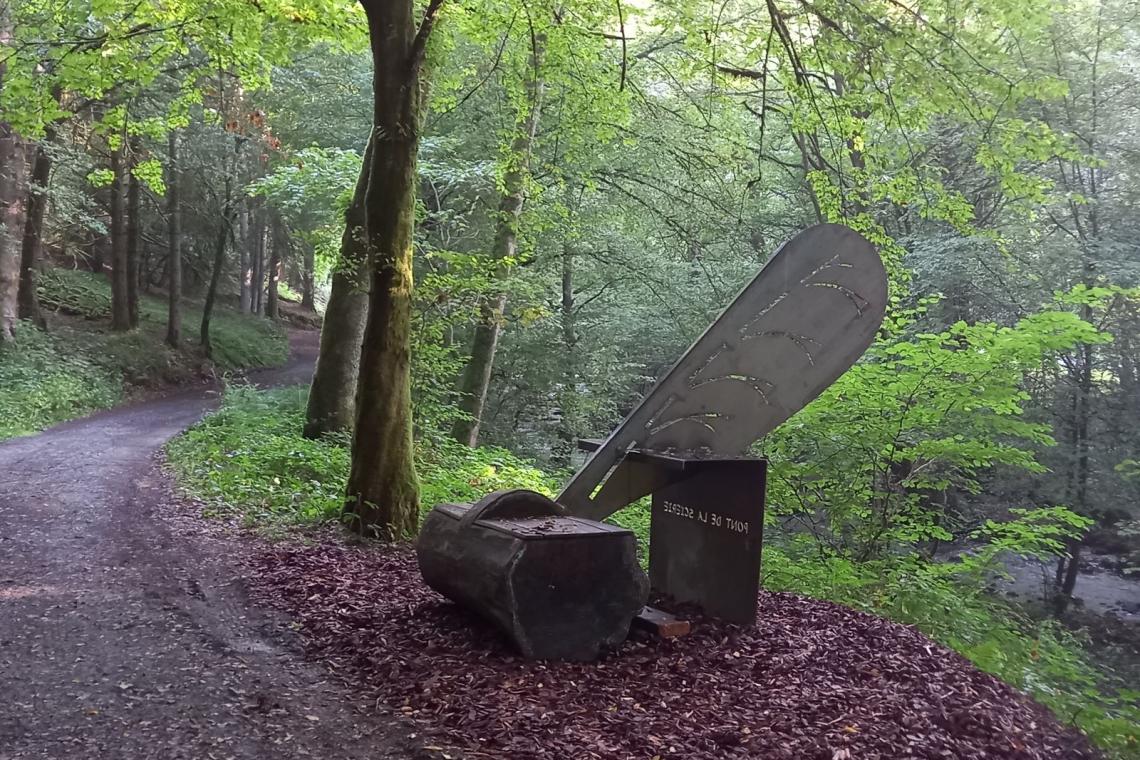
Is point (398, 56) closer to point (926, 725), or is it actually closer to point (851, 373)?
point (851, 373)

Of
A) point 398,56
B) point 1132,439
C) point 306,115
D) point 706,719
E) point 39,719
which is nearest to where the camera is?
point 39,719

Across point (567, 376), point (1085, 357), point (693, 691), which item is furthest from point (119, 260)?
point (1085, 357)

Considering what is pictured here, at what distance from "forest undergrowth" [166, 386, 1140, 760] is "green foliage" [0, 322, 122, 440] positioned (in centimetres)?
411

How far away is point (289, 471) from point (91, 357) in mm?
12726

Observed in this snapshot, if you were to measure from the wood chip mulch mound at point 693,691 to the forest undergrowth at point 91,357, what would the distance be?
11.5 metres

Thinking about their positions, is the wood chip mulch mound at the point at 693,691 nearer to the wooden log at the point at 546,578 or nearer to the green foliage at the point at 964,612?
the wooden log at the point at 546,578

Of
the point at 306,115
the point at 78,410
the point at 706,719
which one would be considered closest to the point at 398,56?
the point at 706,719

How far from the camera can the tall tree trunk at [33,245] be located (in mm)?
18766

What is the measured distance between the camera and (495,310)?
11.8 meters

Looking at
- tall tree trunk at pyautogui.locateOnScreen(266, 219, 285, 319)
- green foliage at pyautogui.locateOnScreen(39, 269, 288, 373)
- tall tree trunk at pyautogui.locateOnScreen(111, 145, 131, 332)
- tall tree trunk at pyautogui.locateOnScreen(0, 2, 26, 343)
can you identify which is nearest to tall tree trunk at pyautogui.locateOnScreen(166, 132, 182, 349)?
green foliage at pyautogui.locateOnScreen(39, 269, 288, 373)

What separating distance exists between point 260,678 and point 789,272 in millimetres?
4142

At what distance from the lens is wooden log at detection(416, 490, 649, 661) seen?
4.48 m

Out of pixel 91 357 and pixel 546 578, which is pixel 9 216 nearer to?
pixel 91 357

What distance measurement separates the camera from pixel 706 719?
3939 mm
